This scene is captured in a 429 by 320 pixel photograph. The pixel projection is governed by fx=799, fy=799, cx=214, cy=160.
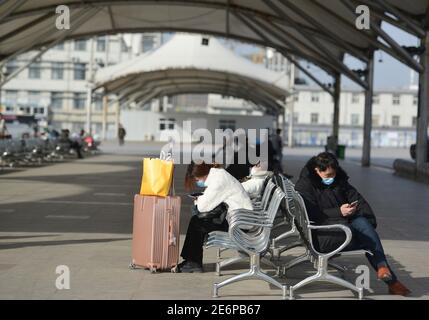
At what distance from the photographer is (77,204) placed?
595 inches

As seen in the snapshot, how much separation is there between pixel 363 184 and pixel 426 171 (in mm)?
2889

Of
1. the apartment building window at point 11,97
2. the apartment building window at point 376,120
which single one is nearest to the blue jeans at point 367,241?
the apartment building window at point 11,97

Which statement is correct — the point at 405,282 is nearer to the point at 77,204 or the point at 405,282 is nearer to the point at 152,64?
the point at 77,204

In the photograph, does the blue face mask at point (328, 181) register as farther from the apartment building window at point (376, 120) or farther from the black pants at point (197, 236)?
the apartment building window at point (376, 120)

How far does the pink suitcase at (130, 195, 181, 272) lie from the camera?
816cm

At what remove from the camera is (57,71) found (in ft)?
310

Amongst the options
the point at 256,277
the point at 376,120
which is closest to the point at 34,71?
the point at 376,120

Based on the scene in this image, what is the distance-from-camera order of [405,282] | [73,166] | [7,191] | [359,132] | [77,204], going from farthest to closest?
[359,132] → [73,166] → [7,191] → [77,204] → [405,282]

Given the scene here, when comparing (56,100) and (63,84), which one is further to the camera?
(56,100)

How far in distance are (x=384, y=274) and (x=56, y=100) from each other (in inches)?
3578

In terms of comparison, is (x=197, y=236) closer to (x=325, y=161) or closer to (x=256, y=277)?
(x=256, y=277)

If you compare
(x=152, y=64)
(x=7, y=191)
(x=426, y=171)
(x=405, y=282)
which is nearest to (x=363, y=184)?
(x=426, y=171)

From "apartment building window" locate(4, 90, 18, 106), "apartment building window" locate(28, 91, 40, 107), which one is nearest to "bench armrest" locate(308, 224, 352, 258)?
"apartment building window" locate(4, 90, 18, 106)
